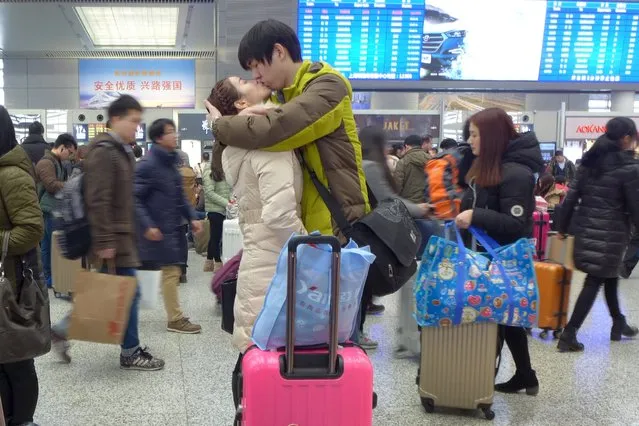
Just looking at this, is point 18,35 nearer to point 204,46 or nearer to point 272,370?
point 204,46

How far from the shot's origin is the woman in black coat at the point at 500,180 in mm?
2826

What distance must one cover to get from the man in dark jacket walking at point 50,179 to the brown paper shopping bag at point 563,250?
169 inches

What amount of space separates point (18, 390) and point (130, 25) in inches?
432

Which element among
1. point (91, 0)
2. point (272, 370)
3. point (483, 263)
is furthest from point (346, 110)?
point (91, 0)

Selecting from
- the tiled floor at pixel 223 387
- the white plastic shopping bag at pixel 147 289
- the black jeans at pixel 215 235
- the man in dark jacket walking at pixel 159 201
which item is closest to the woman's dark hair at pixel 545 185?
the tiled floor at pixel 223 387

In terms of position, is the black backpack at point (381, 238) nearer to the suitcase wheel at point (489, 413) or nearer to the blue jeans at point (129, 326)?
the suitcase wheel at point (489, 413)

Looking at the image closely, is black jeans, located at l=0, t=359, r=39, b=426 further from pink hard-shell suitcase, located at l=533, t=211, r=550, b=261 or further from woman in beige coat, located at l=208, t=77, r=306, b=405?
pink hard-shell suitcase, located at l=533, t=211, r=550, b=261

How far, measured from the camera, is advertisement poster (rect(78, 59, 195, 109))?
15992 millimetres

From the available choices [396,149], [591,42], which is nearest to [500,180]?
[396,149]

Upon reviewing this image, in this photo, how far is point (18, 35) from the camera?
13.2 m

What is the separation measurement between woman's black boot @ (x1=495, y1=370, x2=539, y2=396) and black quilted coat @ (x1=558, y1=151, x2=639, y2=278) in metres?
1.20

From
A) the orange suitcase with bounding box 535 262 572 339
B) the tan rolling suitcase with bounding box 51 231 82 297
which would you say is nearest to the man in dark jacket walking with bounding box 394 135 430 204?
the orange suitcase with bounding box 535 262 572 339

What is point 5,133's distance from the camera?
2322 mm

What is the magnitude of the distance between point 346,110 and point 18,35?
44.8ft
